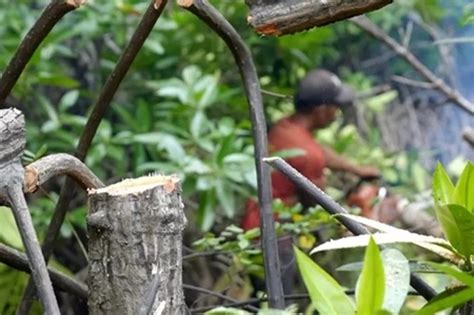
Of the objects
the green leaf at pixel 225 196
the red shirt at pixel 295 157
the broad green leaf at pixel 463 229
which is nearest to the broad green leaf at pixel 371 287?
the broad green leaf at pixel 463 229

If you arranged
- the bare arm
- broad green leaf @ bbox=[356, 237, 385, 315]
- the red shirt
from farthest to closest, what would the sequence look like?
the bare arm < the red shirt < broad green leaf @ bbox=[356, 237, 385, 315]

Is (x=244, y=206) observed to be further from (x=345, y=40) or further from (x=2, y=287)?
(x=345, y=40)

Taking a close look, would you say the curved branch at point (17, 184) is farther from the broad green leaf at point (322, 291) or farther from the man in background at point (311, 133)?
the man in background at point (311, 133)

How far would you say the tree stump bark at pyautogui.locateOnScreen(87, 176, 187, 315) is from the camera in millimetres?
861

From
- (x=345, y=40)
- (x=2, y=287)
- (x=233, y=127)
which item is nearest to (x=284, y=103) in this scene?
(x=233, y=127)

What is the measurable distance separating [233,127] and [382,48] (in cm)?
188

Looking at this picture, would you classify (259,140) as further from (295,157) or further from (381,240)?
(295,157)

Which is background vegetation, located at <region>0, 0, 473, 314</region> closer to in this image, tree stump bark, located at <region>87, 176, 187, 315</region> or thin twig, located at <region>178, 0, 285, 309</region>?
thin twig, located at <region>178, 0, 285, 309</region>

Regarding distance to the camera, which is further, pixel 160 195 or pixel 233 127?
pixel 233 127

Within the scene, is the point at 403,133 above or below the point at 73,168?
below

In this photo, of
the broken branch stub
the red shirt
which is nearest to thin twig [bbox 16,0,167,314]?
the broken branch stub

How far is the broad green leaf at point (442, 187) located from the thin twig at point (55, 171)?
0.37m

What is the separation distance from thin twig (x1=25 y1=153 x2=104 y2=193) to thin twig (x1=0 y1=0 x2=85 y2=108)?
8.3 inches

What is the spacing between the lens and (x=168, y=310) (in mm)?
864
